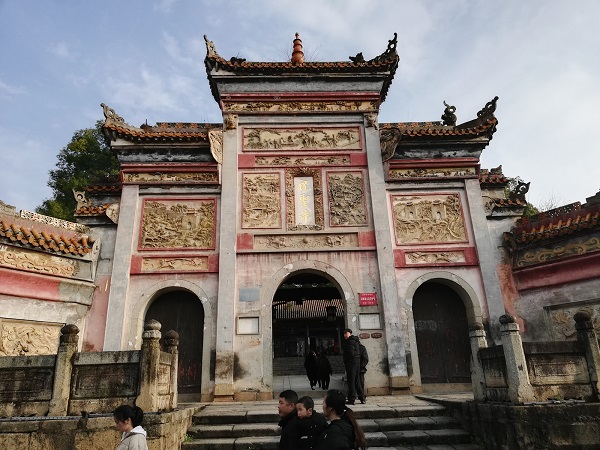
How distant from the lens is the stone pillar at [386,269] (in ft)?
33.5

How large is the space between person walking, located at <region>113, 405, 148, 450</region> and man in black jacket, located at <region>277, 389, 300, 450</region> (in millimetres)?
1264

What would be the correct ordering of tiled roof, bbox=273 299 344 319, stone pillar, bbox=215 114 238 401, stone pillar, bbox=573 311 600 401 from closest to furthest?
stone pillar, bbox=573 311 600 401, stone pillar, bbox=215 114 238 401, tiled roof, bbox=273 299 344 319

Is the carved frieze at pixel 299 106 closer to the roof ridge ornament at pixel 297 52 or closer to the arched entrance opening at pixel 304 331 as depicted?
the roof ridge ornament at pixel 297 52

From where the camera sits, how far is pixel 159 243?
11.2m

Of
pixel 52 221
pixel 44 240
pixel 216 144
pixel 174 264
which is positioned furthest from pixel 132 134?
pixel 174 264

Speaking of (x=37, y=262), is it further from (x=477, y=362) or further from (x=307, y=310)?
(x=307, y=310)

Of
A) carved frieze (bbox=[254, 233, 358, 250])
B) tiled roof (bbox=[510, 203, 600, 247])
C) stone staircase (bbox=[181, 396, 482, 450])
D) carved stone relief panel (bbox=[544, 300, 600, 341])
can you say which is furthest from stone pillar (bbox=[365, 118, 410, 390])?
carved stone relief panel (bbox=[544, 300, 600, 341])

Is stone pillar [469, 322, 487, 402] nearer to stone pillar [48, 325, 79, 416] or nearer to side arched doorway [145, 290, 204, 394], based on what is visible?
stone pillar [48, 325, 79, 416]

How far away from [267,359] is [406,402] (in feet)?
11.3

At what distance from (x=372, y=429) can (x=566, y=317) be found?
21.6ft

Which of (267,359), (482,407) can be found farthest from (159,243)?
(482,407)

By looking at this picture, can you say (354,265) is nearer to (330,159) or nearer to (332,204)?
(332,204)

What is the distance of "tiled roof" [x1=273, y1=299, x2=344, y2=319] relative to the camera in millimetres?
23438

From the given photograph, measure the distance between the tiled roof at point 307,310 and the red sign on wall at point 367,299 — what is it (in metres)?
12.6
